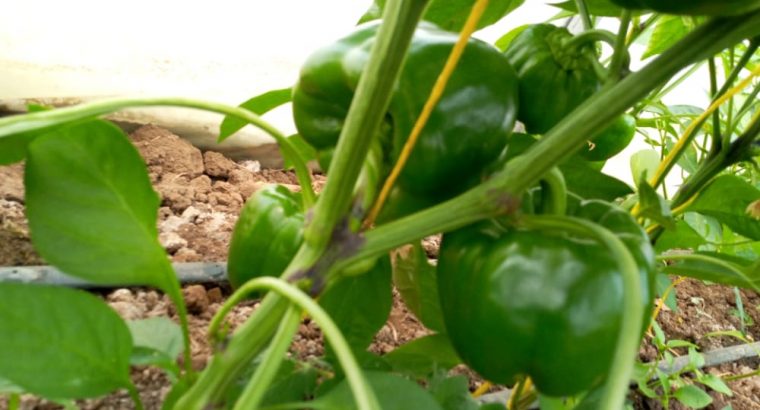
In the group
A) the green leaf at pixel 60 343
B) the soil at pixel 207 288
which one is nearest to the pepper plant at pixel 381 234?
the green leaf at pixel 60 343

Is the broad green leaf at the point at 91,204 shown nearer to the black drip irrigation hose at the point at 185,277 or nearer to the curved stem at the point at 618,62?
the black drip irrigation hose at the point at 185,277

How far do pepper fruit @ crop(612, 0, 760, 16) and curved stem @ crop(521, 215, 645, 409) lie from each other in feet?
0.40

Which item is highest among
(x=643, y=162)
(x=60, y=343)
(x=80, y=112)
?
(x=80, y=112)

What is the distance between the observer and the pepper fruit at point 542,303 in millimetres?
404

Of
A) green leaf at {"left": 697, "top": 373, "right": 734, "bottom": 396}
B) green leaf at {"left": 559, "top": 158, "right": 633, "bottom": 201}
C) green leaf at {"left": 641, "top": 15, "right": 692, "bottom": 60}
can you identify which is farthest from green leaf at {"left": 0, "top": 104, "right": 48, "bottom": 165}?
green leaf at {"left": 697, "top": 373, "right": 734, "bottom": 396}

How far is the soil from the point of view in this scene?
72cm

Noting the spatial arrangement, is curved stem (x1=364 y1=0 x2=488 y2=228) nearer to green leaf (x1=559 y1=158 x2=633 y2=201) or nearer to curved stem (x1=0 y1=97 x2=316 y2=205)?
curved stem (x1=0 y1=97 x2=316 y2=205)

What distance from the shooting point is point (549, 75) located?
0.55 metres

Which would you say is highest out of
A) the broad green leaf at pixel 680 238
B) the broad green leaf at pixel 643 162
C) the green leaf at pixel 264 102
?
the green leaf at pixel 264 102

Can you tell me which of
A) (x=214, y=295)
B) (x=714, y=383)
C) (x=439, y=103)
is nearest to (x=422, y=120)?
(x=439, y=103)

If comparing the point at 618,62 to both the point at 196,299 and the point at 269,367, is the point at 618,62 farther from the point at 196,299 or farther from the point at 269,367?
the point at 196,299

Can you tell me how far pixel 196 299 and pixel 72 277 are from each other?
5.5 inches

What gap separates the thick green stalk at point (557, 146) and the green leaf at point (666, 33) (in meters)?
0.53

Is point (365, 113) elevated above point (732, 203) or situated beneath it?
elevated above
